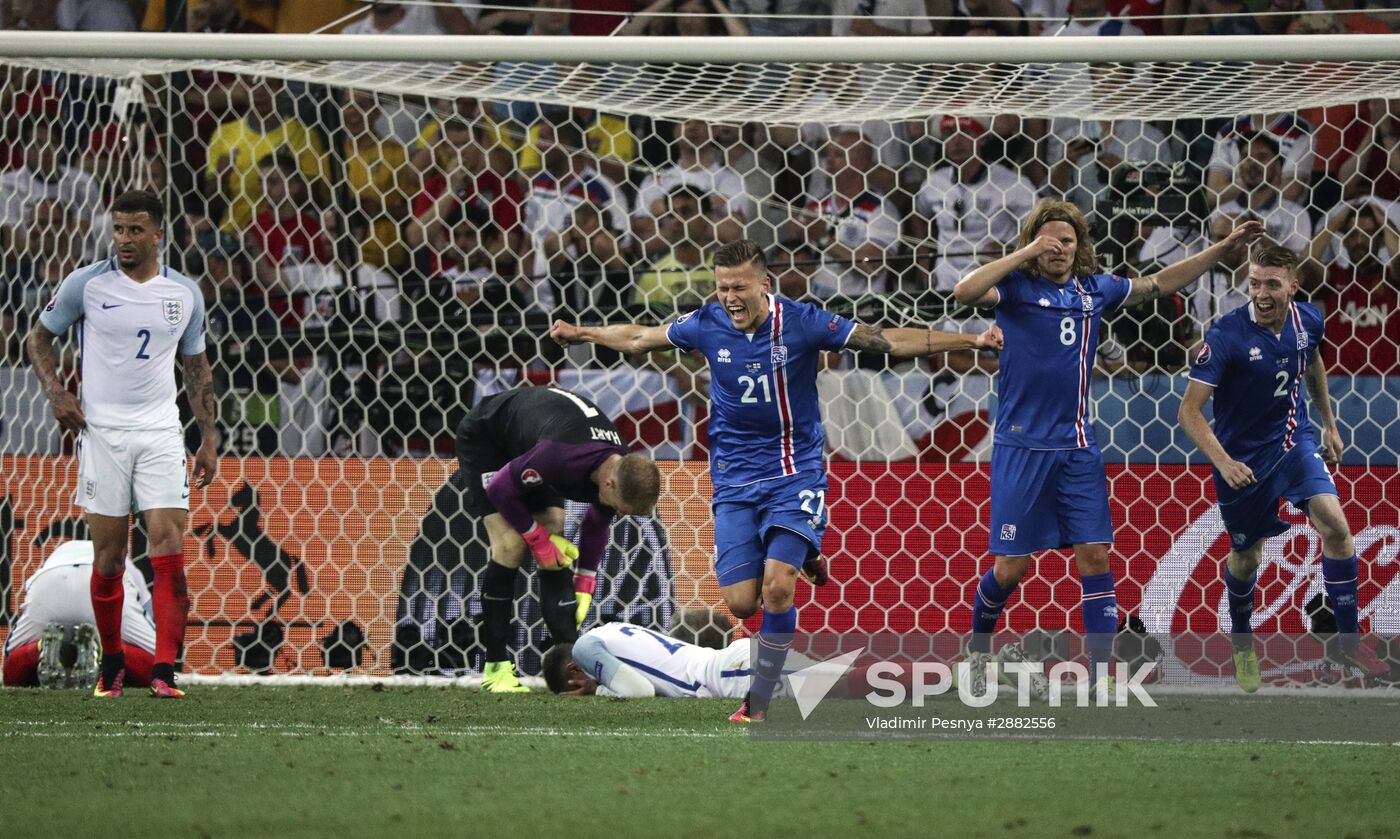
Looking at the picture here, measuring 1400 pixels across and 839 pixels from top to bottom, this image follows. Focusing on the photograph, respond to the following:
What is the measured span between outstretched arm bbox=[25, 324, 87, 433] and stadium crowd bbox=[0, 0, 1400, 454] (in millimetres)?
1381

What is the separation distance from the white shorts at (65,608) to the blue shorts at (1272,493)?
14.9ft

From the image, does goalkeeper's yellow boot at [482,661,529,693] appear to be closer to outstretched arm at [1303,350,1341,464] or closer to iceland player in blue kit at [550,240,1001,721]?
iceland player in blue kit at [550,240,1001,721]

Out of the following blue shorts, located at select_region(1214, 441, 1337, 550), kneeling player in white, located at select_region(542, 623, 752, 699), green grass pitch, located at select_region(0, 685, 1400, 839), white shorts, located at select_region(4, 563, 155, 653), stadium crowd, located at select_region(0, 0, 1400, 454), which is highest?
stadium crowd, located at select_region(0, 0, 1400, 454)

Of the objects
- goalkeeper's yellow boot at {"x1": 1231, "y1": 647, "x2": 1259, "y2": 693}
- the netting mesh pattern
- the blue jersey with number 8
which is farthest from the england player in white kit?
goalkeeper's yellow boot at {"x1": 1231, "y1": 647, "x2": 1259, "y2": 693}

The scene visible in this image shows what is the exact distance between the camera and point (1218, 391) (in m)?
6.86

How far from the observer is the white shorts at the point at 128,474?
6.48 metres

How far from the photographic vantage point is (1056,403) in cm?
620

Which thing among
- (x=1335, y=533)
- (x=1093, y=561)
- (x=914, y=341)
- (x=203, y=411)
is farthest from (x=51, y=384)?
(x=1335, y=533)

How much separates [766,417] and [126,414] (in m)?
2.53

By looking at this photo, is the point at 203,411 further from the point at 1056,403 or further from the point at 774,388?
the point at 1056,403

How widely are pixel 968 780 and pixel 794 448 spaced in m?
2.01

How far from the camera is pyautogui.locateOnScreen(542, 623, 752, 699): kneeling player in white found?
673 centimetres

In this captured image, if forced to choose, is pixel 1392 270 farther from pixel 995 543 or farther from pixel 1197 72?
pixel 995 543

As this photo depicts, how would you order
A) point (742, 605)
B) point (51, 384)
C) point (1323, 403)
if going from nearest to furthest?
1. point (742, 605)
2. point (51, 384)
3. point (1323, 403)
